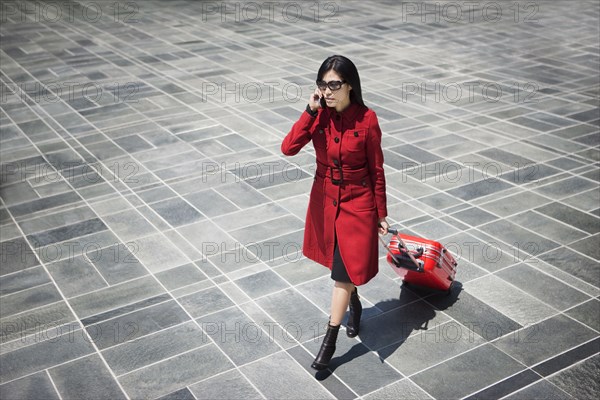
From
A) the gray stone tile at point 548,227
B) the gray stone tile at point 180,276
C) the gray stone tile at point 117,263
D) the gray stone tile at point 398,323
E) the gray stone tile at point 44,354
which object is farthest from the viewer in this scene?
the gray stone tile at point 548,227

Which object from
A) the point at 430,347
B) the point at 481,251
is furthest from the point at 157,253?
the point at 481,251

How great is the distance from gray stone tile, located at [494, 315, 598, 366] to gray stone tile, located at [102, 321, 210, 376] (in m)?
1.99

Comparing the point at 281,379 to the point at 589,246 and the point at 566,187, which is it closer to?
the point at 589,246

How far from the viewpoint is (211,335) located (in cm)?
495

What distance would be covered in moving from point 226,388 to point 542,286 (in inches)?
100

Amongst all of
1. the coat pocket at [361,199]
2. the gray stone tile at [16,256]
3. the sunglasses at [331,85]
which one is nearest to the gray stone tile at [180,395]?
the coat pocket at [361,199]

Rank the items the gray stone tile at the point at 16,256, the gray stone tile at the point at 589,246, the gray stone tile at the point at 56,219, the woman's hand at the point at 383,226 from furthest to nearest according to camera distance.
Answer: the gray stone tile at the point at 56,219 < the gray stone tile at the point at 589,246 < the gray stone tile at the point at 16,256 < the woman's hand at the point at 383,226

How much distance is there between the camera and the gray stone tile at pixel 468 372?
439 centimetres

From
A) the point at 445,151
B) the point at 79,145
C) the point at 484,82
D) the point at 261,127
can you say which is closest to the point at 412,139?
the point at 445,151

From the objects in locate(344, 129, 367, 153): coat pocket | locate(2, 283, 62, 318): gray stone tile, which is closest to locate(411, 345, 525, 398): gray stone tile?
locate(344, 129, 367, 153): coat pocket

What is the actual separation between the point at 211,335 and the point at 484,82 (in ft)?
23.7

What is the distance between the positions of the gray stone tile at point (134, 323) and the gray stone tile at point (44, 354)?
10 cm

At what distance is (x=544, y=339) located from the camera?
488 centimetres

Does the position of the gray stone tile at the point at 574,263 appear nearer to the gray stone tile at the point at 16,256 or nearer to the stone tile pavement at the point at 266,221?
the stone tile pavement at the point at 266,221
